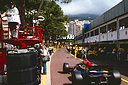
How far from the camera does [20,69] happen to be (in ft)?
23.8

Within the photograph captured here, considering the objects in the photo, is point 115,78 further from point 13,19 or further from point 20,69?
point 20,69

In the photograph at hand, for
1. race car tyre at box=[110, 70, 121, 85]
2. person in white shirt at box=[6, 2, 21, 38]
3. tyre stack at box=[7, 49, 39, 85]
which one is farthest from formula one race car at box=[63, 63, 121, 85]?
tyre stack at box=[7, 49, 39, 85]

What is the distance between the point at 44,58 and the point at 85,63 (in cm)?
446

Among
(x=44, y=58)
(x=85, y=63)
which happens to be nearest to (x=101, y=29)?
(x=44, y=58)

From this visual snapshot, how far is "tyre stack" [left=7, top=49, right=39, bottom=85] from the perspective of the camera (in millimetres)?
7211

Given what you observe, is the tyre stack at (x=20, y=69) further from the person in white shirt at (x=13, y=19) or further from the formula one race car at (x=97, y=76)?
the formula one race car at (x=97, y=76)

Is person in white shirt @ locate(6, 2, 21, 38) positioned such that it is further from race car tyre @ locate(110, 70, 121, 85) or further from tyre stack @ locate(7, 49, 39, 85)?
race car tyre @ locate(110, 70, 121, 85)

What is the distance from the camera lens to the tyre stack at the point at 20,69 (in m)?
7.21

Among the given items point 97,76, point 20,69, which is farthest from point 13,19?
point 97,76

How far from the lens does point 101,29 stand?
52656 millimetres

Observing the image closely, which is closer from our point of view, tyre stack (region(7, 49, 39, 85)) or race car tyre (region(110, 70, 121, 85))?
tyre stack (region(7, 49, 39, 85))

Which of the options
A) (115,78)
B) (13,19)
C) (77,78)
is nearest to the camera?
(13,19)

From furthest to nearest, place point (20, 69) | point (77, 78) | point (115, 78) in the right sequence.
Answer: point (115, 78) < point (77, 78) < point (20, 69)

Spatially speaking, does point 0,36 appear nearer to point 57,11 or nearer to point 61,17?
point 57,11
